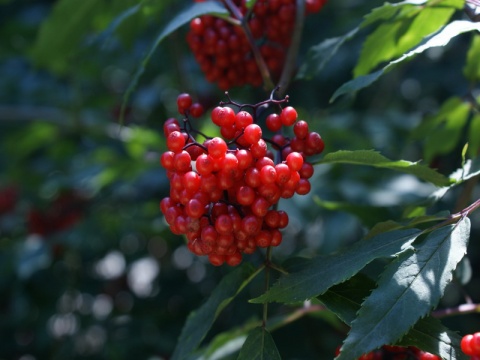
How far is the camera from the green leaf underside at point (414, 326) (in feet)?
4.09

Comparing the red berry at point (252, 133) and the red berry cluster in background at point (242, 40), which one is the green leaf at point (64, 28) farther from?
the red berry at point (252, 133)

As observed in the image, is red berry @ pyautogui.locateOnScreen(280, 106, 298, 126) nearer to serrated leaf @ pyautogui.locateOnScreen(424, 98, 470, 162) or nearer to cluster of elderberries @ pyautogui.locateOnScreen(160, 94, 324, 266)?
cluster of elderberries @ pyautogui.locateOnScreen(160, 94, 324, 266)

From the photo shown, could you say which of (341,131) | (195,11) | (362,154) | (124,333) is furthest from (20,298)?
(362,154)

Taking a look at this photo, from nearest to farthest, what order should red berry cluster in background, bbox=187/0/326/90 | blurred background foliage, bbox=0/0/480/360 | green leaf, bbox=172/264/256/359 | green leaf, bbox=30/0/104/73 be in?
green leaf, bbox=172/264/256/359
red berry cluster in background, bbox=187/0/326/90
green leaf, bbox=30/0/104/73
blurred background foliage, bbox=0/0/480/360

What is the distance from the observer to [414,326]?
1.29 meters

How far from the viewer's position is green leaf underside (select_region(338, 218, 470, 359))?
45.0 inches

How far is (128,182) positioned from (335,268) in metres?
1.98

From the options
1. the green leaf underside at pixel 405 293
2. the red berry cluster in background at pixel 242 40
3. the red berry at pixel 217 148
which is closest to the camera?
the green leaf underside at pixel 405 293

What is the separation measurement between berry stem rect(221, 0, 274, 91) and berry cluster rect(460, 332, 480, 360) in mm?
867

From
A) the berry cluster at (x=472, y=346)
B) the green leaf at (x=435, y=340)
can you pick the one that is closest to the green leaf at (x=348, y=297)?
the green leaf at (x=435, y=340)

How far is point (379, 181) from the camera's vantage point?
3100 mm

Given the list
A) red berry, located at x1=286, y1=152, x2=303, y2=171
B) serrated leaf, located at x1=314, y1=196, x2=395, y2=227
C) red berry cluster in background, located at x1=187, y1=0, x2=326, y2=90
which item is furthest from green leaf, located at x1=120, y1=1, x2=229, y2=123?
serrated leaf, located at x1=314, y1=196, x2=395, y2=227

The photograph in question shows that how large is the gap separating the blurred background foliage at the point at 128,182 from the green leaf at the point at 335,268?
1.35 meters

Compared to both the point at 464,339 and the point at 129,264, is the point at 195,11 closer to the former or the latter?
the point at 464,339
